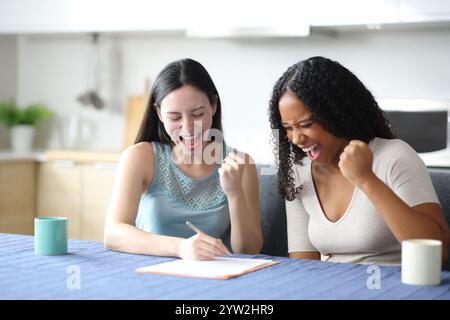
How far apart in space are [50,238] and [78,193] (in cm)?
271

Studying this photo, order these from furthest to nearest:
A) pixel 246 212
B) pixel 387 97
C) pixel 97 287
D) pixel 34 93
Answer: pixel 34 93 < pixel 387 97 < pixel 246 212 < pixel 97 287

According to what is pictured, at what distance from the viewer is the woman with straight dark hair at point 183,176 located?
220 cm

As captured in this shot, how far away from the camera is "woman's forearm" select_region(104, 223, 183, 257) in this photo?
1975 mm

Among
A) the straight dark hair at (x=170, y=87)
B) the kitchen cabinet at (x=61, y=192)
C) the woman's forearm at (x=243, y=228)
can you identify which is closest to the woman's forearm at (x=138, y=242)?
the woman's forearm at (x=243, y=228)

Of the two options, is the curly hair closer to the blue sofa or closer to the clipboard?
the blue sofa

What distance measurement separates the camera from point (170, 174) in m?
2.33

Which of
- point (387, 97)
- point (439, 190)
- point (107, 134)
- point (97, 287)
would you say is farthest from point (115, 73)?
point (97, 287)

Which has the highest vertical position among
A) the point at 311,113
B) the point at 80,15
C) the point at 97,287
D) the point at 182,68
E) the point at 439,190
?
the point at 80,15

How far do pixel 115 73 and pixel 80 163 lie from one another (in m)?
0.70

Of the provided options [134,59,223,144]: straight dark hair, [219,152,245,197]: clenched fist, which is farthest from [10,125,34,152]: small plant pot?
[219,152,245,197]: clenched fist

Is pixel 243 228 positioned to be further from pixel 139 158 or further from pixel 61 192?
pixel 61 192

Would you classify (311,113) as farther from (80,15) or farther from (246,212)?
(80,15)

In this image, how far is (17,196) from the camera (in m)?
4.77

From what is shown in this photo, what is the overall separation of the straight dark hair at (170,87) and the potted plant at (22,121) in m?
2.83
